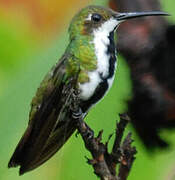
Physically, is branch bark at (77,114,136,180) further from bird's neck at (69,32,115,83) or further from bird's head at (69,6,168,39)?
bird's head at (69,6,168,39)

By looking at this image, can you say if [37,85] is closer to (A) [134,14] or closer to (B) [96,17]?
Result: (B) [96,17]

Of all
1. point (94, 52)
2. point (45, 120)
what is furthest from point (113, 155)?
point (94, 52)

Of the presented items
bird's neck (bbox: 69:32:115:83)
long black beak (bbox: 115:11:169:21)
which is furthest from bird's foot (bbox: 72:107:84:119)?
long black beak (bbox: 115:11:169:21)

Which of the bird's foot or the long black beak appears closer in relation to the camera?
the bird's foot

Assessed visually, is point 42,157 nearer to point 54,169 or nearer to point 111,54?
point 54,169

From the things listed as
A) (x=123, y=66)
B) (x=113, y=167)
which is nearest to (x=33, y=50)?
(x=123, y=66)
